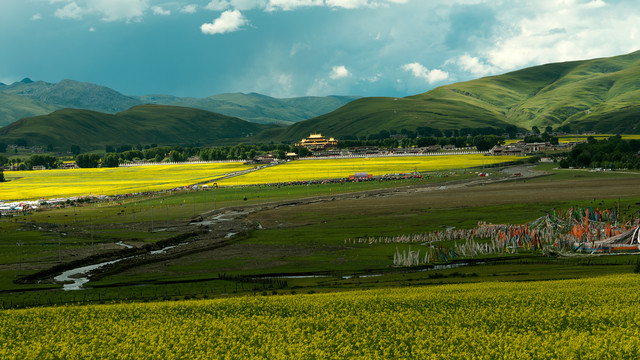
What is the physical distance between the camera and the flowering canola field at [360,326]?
35.3 meters

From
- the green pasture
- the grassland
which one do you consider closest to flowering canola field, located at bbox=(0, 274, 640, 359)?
the grassland

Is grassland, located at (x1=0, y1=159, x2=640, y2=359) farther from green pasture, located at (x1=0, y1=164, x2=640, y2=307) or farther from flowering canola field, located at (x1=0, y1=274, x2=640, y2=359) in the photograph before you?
green pasture, located at (x1=0, y1=164, x2=640, y2=307)

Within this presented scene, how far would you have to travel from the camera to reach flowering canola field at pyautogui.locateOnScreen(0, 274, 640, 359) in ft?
116

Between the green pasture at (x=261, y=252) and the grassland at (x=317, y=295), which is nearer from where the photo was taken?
the grassland at (x=317, y=295)

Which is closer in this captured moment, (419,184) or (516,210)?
(516,210)

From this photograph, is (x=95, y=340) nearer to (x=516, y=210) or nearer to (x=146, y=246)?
(x=146, y=246)

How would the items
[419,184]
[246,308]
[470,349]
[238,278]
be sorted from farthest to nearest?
1. [419,184]
2. [238,278]
3. [246,308]
4. [470,349]

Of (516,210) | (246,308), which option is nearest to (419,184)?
(516,210)

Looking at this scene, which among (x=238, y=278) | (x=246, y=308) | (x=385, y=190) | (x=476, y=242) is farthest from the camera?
(x=385, y=190)

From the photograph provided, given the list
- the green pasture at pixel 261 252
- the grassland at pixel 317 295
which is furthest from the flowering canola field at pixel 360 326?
the green pasture at pixel 261 252

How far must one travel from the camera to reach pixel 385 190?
16112 cm

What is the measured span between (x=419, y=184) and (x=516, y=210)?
217 feet

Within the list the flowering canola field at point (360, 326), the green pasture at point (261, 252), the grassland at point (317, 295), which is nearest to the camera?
the flowering canola field at point (360, 326)

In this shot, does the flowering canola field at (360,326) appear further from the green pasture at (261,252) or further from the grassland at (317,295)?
the green pasture at (261,252)
